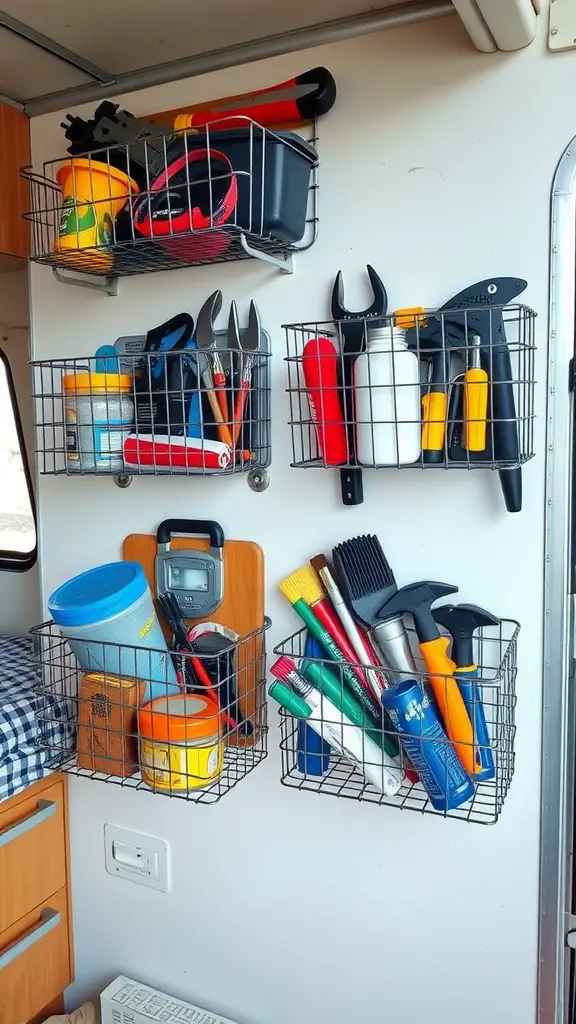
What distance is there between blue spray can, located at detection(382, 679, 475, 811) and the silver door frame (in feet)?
0.54

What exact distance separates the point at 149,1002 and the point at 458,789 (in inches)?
32.8

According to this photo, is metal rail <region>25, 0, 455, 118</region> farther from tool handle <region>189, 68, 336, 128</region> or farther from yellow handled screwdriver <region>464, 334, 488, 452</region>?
yellow handled screwdriver <region>464, 334, 488, 452</region>

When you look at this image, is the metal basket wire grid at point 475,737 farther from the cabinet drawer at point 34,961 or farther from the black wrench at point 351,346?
the cabinet drawer at point 34,961

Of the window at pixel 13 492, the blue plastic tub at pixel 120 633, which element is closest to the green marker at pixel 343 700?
the blue plastic tub at pixel 120 633

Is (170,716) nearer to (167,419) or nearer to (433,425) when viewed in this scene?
(167,419)

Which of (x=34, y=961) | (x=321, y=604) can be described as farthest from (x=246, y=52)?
(x=34, y=961)

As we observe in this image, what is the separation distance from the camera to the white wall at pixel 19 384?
1.80m

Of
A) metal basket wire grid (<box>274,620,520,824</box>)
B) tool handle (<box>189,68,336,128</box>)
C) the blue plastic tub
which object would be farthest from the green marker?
tool handle (<box>189,68,336,128</box>)

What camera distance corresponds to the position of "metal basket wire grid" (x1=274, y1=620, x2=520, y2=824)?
1112 millimetres

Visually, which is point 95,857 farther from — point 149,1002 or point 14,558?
point 14,558

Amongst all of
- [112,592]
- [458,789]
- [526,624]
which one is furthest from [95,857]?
[526,624]

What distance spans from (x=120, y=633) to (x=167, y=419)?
34 centimetres

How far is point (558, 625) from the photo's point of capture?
114 cm

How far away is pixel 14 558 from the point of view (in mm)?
1890
